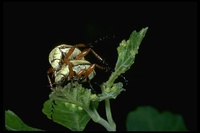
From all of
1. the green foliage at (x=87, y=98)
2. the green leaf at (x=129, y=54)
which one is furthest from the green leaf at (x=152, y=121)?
the green leaf at (x=129, y=54)

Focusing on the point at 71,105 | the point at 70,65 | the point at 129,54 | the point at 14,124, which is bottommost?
the point at 14,124

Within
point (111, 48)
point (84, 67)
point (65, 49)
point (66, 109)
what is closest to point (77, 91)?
point (66, 109)

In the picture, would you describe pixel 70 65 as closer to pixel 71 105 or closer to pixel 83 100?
pixel 71 105

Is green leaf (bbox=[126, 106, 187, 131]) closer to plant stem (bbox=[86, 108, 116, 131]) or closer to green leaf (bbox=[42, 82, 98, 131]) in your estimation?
plant stem (bbox=[86, 108, 116, 131])

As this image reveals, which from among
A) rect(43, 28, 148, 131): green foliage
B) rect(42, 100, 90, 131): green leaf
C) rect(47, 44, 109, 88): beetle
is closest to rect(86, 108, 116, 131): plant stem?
rect(43, 28, 148, 131): green foliage

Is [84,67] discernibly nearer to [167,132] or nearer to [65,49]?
[65,49]

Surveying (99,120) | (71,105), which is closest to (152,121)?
(99,120)

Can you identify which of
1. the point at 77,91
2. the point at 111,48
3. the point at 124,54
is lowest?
the point at 111,48
